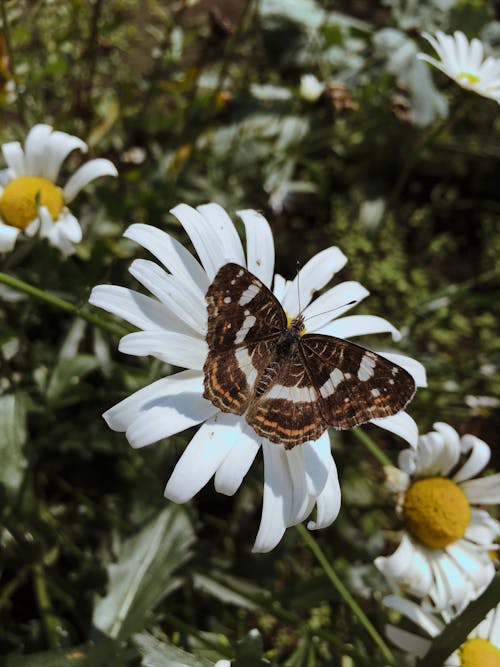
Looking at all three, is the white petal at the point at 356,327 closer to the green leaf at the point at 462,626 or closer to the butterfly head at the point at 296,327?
the butterfly head at the point at 296,327

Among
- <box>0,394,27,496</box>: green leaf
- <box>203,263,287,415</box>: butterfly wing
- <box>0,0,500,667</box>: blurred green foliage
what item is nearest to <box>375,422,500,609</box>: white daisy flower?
<box>0,0,500,667</box>: blurred green foliage

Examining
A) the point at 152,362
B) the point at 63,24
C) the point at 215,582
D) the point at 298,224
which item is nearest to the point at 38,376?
the point at 152,362

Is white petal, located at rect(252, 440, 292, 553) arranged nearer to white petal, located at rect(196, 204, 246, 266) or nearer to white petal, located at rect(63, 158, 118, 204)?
white petal, located at rect(196, 204, 246, 266)

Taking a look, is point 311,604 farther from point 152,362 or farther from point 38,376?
point 38,376

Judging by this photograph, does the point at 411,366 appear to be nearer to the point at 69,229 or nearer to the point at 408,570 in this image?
the point at 408,570

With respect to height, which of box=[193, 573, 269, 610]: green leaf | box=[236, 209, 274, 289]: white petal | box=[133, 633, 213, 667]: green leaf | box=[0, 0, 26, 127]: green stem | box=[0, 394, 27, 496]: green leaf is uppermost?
box=[0, 0, 26, 127]: green stem

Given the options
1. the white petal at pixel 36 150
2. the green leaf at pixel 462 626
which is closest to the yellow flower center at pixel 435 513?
the green leaf at pixel 462 626

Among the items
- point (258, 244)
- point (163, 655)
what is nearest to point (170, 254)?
point (258, 244)
